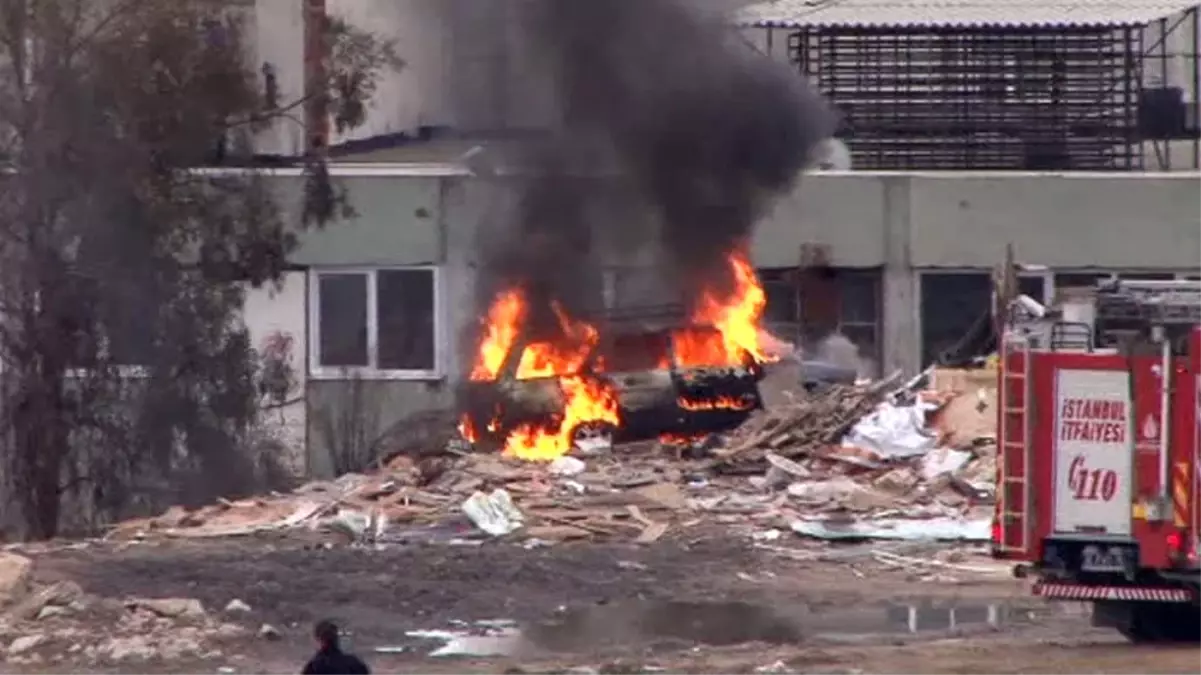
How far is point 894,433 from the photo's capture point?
27.8 metres

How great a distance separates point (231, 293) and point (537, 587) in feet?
51.6

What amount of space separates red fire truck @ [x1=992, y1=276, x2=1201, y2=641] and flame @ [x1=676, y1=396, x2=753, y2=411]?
12.6 metres

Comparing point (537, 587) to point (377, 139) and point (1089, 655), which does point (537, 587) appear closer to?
point (1089, 655)

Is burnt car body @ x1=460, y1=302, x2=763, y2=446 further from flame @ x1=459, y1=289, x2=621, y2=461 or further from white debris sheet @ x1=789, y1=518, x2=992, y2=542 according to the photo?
white debris sheet @ x1=789, y1=518, x2=992, y2=542

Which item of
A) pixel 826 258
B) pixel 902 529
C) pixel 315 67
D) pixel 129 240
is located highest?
pixel 315 67

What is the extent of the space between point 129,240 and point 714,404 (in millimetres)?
9418

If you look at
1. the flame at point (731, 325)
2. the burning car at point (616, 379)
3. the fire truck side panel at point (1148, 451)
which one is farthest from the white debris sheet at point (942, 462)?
the fire truck side panel at point (1148, 451)

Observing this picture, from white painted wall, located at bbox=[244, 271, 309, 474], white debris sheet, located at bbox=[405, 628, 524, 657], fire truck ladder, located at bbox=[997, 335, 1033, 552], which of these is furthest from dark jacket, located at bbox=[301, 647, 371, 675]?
white painted wall, located at bbox=[244, 271, 309, 474]

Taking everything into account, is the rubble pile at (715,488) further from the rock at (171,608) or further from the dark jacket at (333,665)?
the dark jacket at (333,665)

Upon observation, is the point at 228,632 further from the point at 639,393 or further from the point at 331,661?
the point at 639,393

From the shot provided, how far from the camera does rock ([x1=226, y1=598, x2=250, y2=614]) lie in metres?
20.1

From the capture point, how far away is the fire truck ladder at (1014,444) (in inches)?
690

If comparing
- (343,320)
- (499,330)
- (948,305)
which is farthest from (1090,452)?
(343,320)

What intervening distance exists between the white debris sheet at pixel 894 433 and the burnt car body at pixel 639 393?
8.09 feet
